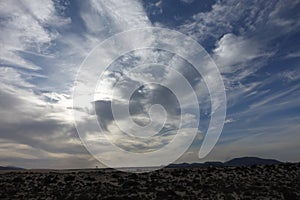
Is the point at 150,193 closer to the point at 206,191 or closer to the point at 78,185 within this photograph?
the point at 206,191

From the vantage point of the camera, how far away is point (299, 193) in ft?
141

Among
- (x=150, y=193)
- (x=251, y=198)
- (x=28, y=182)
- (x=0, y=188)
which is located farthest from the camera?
(x=28, y=182)

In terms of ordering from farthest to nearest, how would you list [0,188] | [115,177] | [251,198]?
[115,177], [0,188], [251,198]

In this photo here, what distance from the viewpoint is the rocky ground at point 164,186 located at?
1640 inches

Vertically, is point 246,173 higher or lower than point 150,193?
higher

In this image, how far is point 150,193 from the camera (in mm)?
42750

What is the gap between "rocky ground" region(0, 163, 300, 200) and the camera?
41.7 metres

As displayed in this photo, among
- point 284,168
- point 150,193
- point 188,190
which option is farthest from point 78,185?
point 284,168

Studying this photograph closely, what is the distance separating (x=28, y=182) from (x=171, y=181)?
2241 centimetres

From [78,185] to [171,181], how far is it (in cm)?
1444

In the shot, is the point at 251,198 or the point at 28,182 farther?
the point at 28,182

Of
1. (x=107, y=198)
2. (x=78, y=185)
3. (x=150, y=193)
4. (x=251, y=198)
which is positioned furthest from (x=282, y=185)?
(x=78, y=185)

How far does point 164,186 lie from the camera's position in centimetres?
4681

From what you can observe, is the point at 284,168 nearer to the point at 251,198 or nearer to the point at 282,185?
the point at 282,185
